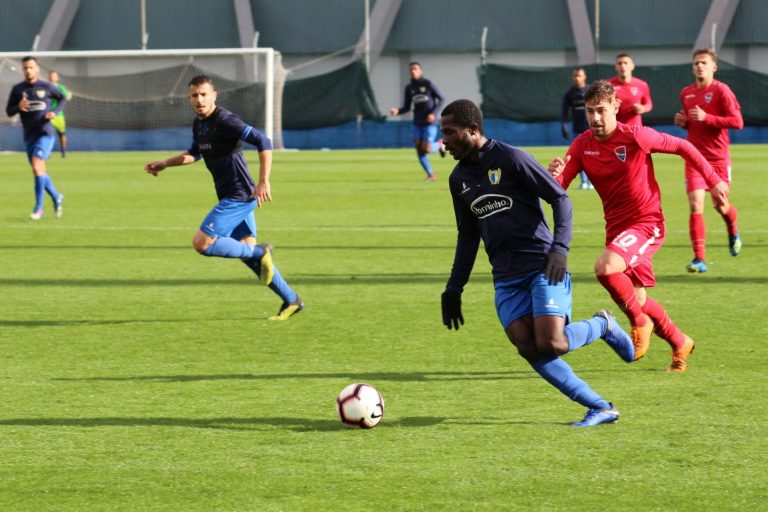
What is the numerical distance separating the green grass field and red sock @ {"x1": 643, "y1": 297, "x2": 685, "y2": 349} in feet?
0.66

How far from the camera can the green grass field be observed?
4.94 m

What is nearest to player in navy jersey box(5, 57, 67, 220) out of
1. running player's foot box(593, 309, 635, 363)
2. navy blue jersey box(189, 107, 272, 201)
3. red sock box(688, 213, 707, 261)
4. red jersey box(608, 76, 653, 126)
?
red jersey box(608, 76, 653, 126)

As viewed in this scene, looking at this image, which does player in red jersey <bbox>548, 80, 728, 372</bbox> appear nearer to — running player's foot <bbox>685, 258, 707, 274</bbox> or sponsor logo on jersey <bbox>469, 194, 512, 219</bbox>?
sponsor logo on jersey <bbox>469, 194, 512, 219</bbox>

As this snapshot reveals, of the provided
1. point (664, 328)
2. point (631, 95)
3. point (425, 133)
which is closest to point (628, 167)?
point (664, 328)

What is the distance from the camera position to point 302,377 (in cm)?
718

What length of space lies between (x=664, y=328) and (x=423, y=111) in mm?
18029

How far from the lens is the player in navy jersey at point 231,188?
9.34m

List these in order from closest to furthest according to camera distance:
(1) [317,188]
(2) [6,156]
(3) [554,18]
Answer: (1) [317,188] < (2) [6,156] < (3) [554,18]

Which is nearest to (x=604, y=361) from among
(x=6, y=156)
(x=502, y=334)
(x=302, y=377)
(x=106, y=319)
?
(x=502, y=334)

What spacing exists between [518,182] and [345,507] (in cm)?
190

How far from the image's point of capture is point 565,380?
578 cm

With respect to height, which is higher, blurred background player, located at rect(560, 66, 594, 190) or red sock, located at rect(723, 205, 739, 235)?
red sock, located at rect(723, 205, 739, 235)

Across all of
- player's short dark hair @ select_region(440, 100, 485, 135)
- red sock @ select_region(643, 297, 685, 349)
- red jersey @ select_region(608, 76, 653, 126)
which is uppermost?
player's short dark hair @ select_region(440, 100, 485, 135)

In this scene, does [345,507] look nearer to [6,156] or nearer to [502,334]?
[502,334]
